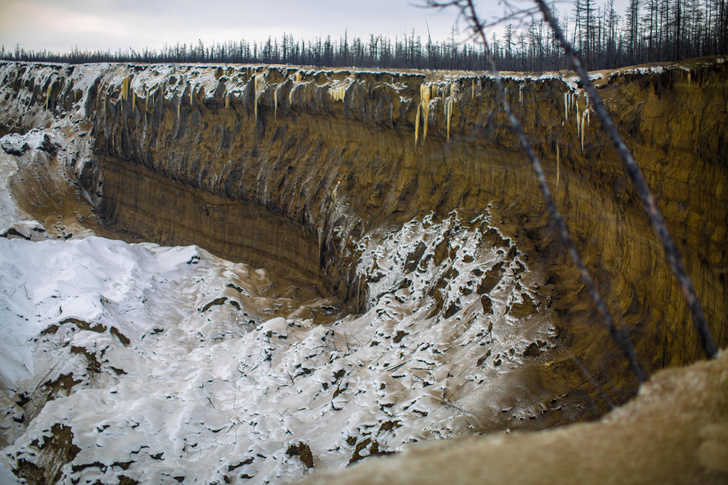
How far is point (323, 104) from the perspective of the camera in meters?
21.2

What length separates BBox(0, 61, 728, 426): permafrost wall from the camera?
876 centimetres

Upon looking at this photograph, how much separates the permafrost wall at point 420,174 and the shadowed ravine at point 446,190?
5 cm

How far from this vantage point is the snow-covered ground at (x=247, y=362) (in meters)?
9.77

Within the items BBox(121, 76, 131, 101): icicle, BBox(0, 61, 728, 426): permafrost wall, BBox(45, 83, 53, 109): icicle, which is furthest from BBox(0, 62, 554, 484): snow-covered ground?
BBox(45, 83, 53, 109): icicle

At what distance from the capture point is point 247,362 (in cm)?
1441

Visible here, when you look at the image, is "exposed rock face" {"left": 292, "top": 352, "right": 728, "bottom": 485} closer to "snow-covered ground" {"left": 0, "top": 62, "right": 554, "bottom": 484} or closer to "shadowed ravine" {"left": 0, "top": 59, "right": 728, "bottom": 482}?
"shadowed ravine" {"left": 0, "top": 59, "right": 728, "bottom": 482}

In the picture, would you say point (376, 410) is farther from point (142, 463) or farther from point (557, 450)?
point (557, 450)

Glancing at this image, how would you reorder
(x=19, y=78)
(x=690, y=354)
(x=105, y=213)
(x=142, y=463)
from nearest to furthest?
(x=690, y=354), (x=142, y=463), (x=105, y=213), (x=19, y=78)

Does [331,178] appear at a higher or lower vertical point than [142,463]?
higher

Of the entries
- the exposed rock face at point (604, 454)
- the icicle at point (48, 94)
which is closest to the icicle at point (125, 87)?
the icicle at point (48, 94)

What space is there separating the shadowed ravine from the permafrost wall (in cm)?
5

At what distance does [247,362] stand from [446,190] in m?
8.43

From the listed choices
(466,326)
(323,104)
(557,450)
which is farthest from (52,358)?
(557,450)

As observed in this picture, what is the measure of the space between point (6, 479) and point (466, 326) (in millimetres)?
10161
